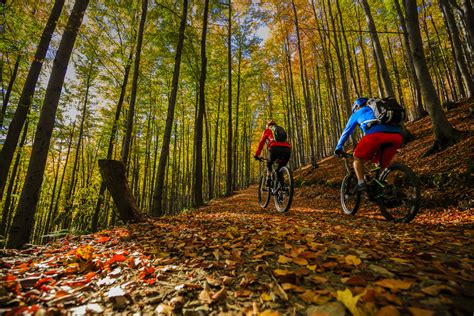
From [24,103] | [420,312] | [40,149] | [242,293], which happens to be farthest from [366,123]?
[24,103]

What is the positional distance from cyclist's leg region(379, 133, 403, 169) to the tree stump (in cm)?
484

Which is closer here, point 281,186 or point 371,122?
point 371,122

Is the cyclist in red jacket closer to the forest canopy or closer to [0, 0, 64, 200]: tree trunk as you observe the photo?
the forest canopy

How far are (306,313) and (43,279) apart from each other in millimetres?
2039

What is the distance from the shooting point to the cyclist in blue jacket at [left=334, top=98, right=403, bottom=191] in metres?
3.49

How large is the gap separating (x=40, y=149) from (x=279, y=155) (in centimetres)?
507

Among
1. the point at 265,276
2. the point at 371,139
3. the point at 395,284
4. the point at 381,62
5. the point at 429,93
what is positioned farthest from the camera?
the point at 381,62

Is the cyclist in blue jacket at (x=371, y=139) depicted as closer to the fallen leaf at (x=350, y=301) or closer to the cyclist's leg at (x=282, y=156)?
the cyclist's leg at (x=282, y=156)

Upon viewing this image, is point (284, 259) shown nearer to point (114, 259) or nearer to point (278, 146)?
point (114, 259)

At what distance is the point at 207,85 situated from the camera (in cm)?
1638

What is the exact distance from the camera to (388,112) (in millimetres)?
3338

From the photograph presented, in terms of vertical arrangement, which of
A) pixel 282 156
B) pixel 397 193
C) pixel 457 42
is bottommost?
Answer: pixel 397 193

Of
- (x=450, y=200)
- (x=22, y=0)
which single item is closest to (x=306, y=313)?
(x=450, y=200)

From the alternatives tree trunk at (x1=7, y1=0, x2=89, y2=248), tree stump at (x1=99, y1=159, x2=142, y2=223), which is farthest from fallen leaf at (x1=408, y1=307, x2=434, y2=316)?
tree trunk at (x1=7, y1=0, x2=89, y2=248)
